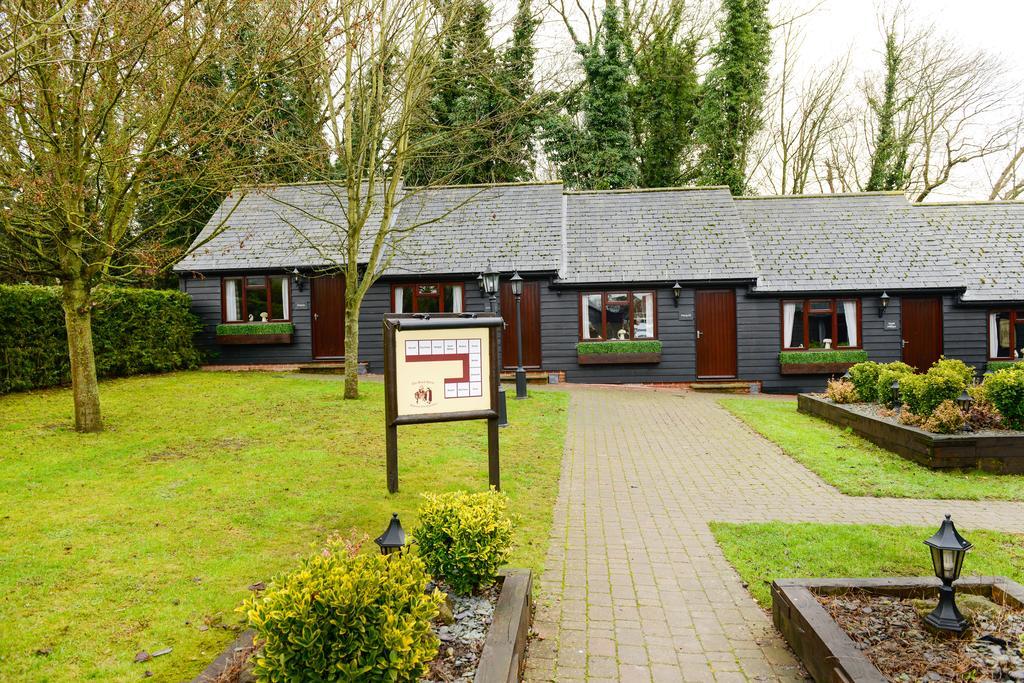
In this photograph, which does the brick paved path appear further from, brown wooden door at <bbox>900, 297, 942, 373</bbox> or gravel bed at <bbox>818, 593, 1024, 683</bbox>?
brown wooden door at <bbox>900, 297, 942, 373</bbox>

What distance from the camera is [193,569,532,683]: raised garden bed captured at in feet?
10.7

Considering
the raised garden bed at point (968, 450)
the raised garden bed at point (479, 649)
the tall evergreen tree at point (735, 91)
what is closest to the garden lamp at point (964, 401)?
the raised garden bed at point (968, 450)

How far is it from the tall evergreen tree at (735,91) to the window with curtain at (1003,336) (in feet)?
42.0

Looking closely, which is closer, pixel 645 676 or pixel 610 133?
pixel 645 676

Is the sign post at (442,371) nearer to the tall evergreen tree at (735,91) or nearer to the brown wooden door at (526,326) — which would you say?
the brown wooden door at (526,326)

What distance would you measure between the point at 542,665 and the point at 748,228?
19.9 meters

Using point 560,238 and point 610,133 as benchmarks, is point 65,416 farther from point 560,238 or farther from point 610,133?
point 610,133

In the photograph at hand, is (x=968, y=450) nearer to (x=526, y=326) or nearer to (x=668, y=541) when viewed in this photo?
(x=668, y=541)

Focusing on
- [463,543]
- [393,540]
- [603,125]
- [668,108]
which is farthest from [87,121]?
[668,108]

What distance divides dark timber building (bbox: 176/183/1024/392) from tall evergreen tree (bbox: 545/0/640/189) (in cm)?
952

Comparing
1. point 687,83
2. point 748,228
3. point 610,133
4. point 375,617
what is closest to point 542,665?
point 375,617

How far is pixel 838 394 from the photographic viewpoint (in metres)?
13.5

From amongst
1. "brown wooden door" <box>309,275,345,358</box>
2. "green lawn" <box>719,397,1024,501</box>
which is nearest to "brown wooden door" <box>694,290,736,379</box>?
"green lawn" <box>719,397,1024,501</box>

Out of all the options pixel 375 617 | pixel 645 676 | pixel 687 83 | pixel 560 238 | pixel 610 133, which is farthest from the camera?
pixel 687 83
